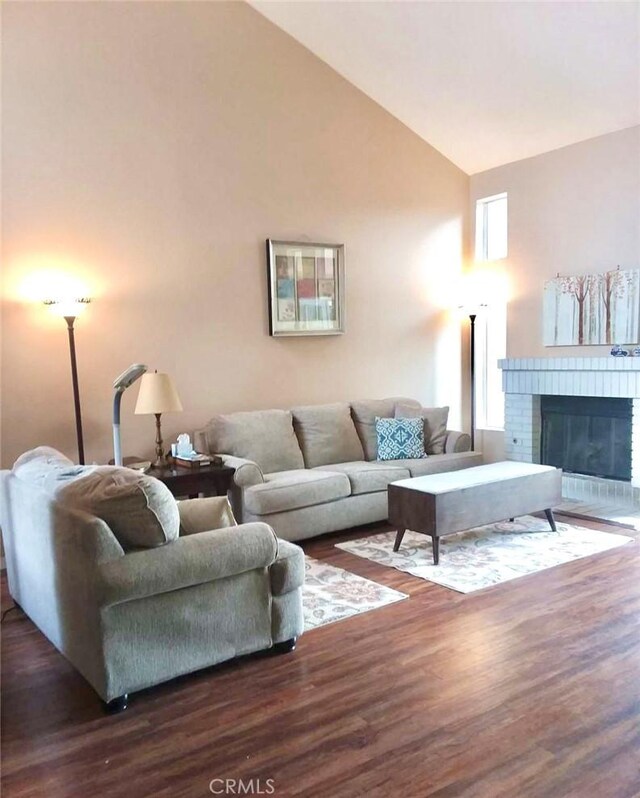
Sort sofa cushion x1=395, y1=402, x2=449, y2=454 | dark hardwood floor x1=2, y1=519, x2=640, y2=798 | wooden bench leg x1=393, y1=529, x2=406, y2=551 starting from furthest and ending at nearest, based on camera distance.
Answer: sofa cushion x1=395, y1=402, x2=449, y2=454, wooden bench leg x1=393, y1=529, x2=406, y2=551, dark hardwood floor x1=2, y1=519, x2=640, y2=798

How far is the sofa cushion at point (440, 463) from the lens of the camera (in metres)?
5.18

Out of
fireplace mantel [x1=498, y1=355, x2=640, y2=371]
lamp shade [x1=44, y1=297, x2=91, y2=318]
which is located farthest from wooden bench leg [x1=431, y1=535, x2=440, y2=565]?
lamp shade [x1=44, y1=297, x2=91, y2=318]

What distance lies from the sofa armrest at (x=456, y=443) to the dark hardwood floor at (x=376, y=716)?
2.25m

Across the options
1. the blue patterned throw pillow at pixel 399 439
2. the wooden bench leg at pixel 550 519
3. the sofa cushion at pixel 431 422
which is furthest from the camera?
the sofa cushion at pixel 431 422

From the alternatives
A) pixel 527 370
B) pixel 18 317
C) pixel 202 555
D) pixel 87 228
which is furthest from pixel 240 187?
pixel 202 555

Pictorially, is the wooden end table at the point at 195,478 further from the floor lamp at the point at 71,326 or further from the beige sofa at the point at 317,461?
the floor lamp at the point at 71,326

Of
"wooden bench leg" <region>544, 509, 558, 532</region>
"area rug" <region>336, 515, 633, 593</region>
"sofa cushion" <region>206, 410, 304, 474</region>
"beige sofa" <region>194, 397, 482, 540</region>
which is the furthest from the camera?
"sofa cushion" <region>206, 410, 304, 474</region>

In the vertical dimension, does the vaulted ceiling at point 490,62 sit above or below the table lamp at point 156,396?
above

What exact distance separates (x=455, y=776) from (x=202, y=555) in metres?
1.19

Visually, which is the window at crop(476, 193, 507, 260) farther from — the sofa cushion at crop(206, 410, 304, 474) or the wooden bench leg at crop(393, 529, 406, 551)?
the wooden bench leg at crop(393, 529, 406, 551)

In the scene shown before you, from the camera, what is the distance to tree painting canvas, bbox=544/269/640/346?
17.3ft

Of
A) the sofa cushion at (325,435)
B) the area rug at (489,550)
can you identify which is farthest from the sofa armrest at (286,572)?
the sofa cushion at (325,435)

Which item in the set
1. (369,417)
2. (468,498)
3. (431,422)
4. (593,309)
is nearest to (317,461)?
(369,417)

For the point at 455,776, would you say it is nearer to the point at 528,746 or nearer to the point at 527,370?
the point at 528,746
